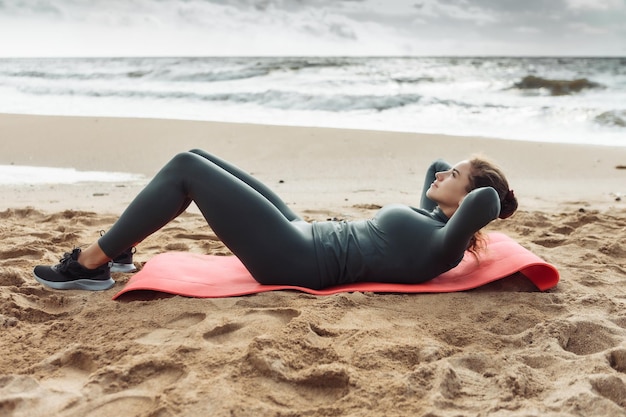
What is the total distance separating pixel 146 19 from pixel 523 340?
3065 cm

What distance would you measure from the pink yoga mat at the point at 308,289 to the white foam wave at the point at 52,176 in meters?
3.26

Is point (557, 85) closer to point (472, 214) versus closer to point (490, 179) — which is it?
point (490, 179)

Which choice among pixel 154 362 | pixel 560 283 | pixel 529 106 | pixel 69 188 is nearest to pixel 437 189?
pixel 560 283

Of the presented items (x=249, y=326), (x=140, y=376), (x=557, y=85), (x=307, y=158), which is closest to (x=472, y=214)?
(x=249, y=326)

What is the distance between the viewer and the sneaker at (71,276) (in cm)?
301

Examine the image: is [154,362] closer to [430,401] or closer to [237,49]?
[430,401]

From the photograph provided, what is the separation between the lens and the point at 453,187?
2.97 m

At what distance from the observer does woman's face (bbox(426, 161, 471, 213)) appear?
2967 millimetres

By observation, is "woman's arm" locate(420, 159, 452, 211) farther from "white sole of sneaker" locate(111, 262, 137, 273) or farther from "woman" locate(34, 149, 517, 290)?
"white sole of sneaker" locate(111, 262, 137, 273)

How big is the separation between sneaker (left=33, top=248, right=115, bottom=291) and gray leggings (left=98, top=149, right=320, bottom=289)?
20cm

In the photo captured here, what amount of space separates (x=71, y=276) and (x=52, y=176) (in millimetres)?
3748

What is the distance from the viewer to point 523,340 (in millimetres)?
2482

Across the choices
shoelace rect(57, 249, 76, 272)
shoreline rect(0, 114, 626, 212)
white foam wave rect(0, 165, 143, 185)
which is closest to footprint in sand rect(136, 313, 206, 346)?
shoelace rect(57, 249, 76, 272)

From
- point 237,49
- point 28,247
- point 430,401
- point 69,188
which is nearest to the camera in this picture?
point 430,401
